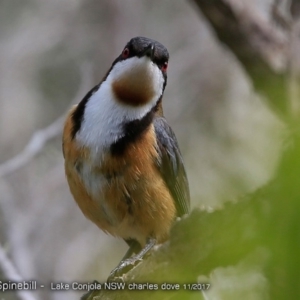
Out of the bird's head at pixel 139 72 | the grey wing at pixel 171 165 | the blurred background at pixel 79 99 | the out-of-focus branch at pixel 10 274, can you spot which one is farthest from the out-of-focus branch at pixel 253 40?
the out-of-focus branch at pixel 10 274

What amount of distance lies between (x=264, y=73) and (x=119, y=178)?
217 centimetres

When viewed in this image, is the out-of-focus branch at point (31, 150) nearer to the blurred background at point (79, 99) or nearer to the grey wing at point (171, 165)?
the blurred background at point (79, 99)

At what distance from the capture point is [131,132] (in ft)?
10.3

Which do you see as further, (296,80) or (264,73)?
(264,73)

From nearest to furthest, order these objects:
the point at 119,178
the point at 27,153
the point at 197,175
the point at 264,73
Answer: the point at 119,178, the point at 27,153, the point at 264,73, the point at 197,175

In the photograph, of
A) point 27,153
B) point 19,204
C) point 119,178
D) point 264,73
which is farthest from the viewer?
point 19,204

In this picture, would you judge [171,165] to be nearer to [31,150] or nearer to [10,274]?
[10,274]

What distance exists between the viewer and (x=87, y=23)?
687cm

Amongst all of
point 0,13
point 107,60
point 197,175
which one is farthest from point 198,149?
point 0,13

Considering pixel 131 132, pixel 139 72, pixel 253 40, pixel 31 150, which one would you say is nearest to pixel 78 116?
pixel 131 132

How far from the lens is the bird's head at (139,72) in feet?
9.94

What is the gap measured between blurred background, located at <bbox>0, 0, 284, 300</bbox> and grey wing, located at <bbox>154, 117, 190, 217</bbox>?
4.97 feet

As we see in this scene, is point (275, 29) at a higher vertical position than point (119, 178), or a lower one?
higher

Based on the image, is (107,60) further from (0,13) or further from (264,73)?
(264,73)
